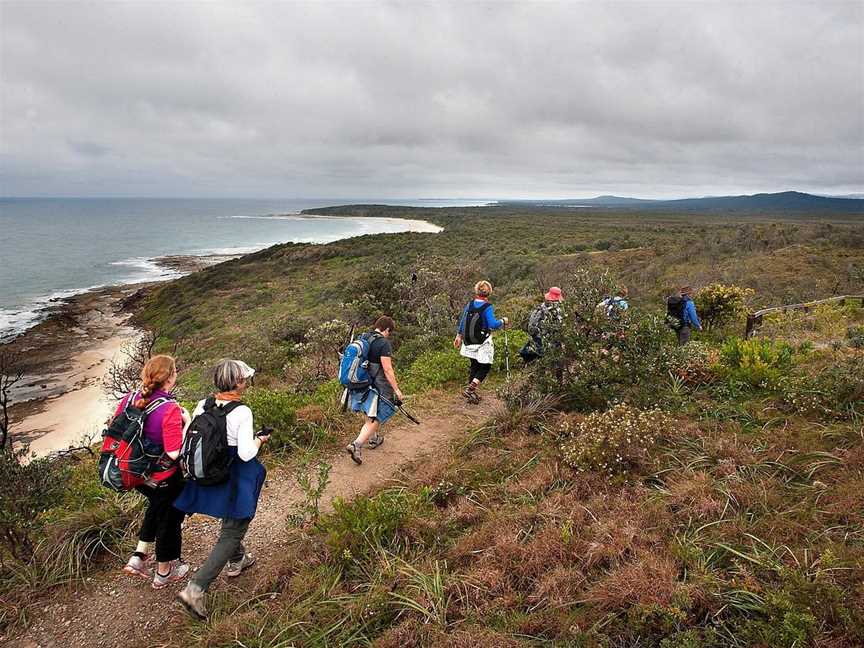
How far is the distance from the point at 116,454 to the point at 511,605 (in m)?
2.69

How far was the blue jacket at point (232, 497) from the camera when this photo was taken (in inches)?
126

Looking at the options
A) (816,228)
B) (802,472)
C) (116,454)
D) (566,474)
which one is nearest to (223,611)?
(116,454)

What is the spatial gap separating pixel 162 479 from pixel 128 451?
0.30 metres

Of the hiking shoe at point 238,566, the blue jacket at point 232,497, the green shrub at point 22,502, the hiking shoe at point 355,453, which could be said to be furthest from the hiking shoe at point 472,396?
the green shrub at point 22,502

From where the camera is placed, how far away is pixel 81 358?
2384 cm

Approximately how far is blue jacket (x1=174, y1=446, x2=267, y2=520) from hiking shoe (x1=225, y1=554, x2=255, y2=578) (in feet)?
2.17

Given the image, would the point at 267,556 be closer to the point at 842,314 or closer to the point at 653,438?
the point at 653,438

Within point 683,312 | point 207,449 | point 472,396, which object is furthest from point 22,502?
point 683,312

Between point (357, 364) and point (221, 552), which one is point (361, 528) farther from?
point (357, 364)

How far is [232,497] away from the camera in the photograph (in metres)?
3.21

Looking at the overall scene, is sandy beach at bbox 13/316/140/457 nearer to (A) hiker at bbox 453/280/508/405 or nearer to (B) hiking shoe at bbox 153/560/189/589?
(B) hiking shoe at bbox 153/560/189/589

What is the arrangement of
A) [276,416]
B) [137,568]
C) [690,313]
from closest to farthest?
[137,568] → [276,416] → [690,313]

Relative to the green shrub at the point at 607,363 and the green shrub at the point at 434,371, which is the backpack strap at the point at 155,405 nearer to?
the green shrub at the point at 607,363

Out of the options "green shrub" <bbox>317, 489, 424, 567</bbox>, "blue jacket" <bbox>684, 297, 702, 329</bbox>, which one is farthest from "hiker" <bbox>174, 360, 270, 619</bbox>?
"blue jacket" <bbox>684, 297, 702, 329</bbox>
